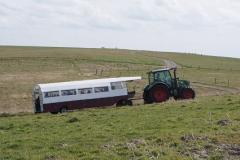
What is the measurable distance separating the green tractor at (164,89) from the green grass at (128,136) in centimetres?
1024

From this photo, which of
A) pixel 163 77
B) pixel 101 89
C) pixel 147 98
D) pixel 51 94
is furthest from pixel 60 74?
pixel 147 98

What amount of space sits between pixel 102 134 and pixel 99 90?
18070mm

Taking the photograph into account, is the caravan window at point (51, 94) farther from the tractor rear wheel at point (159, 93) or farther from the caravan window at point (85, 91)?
the tractor rear wheel at point (159, 93)

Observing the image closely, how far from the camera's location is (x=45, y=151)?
16.0 m

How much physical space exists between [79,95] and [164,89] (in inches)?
223

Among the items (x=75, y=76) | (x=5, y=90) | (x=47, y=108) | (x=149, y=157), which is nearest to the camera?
(x=149, y=157)

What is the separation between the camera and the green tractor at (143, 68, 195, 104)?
35344 millimetres

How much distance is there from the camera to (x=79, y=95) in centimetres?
3600

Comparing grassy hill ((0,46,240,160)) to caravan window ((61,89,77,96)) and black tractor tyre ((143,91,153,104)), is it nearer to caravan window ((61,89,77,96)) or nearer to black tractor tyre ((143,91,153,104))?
black tractor tyre ((143,91,153,104))

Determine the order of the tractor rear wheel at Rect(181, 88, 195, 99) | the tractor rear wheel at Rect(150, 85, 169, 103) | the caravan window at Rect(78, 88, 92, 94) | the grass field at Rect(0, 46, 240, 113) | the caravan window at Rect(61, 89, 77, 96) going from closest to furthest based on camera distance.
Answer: the tractor rear wheel at Rect(150, 85, 169, 103)
the caravan window at Rect(61, 89, 77, 96)
the tractor rear wheel at Rect(181, 88, 195, 99)
the caravan window at Rect(78, 88, 92, 94)
the grass field at Rect(0, 46, 240, 113)

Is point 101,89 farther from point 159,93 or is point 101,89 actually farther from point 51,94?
point 159,93

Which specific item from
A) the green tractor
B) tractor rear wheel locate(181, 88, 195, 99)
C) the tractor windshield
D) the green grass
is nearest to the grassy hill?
the green grass

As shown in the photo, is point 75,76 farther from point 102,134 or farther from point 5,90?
point 102,134

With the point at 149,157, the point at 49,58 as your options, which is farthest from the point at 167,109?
the point at 49,58
